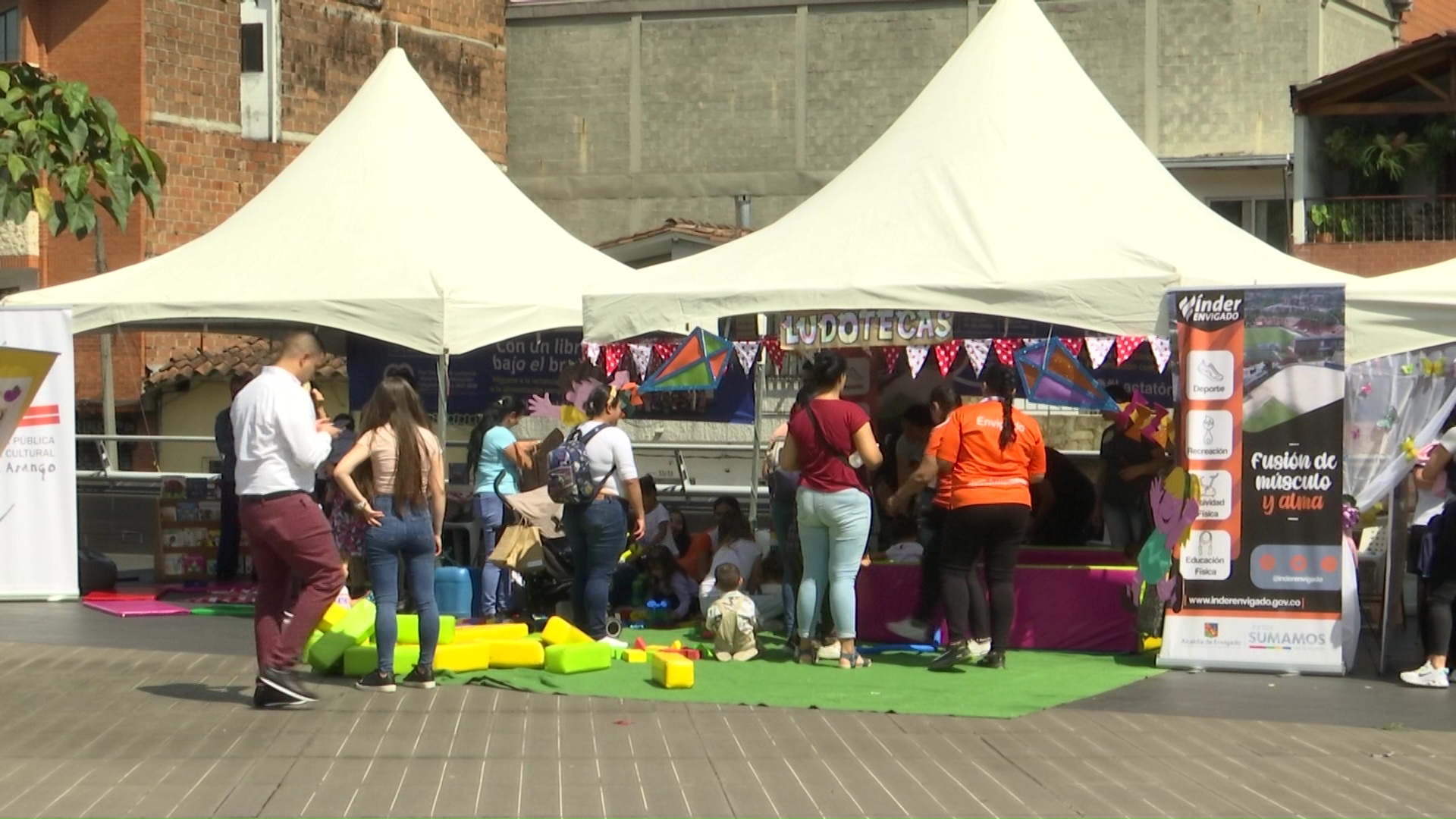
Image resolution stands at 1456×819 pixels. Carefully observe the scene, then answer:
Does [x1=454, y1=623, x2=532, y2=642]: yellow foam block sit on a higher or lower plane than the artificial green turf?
higher

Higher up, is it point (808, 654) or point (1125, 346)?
point (1125, 346)

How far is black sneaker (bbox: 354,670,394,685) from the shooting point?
9508mm

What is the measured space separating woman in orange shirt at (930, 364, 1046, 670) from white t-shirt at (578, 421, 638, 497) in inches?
75.4

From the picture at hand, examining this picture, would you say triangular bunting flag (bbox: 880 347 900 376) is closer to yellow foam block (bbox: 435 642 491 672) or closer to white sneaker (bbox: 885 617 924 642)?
white sneaker (bbox: 885 617 924 642)

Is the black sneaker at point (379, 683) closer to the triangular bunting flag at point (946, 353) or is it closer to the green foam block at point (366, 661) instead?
the green foam block at point (366, 661)

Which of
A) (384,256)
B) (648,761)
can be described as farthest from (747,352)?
(648,761)

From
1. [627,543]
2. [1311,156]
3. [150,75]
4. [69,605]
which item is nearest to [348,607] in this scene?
[627,543]

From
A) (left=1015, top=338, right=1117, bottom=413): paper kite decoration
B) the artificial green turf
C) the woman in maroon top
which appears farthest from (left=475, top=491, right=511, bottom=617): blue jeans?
(left=1015, top=338, right=1117, bottom=413): paper kite decoration

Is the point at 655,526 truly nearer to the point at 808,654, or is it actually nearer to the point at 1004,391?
the point at 808,654

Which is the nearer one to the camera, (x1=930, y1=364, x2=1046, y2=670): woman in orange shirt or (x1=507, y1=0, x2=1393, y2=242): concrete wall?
(x1=930, y1=364, x2=1046, y2=670): woman in orange shirt

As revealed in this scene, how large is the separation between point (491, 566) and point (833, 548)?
9.96 feet

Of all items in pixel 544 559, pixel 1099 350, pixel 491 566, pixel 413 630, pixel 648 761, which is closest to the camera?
pixel 648 761

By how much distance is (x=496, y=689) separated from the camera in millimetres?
9664

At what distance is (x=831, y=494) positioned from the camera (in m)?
10.2
